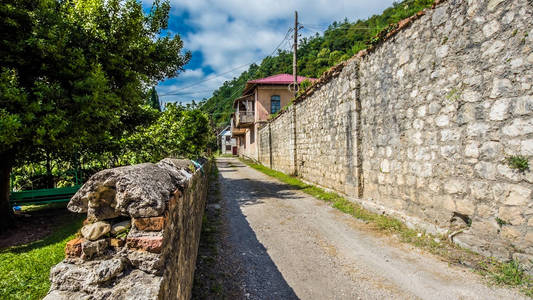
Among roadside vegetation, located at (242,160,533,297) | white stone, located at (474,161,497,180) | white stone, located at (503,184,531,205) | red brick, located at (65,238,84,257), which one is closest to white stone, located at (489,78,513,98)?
white stone, located at (474,161,497,180)

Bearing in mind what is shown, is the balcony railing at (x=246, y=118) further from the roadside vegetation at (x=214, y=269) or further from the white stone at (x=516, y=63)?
the white stone at (x=516, y=63)

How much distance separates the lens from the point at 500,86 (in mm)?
3209

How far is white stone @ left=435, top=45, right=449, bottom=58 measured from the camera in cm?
398

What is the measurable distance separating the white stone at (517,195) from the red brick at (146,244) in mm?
3744

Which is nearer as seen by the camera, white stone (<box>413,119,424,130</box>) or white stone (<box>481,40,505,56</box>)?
white stone (<box>481,40,505,56</box>)

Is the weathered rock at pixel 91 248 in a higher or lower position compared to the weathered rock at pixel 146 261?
higher

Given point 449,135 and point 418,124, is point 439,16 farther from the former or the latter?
point 449,135

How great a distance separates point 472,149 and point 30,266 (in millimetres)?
6515

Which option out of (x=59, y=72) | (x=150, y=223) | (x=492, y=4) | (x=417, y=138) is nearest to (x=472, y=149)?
(x=417, y=138)

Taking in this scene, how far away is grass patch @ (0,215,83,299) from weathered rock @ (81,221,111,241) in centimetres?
255

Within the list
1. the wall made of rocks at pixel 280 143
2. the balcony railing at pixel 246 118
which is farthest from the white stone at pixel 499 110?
the balcony railing at pixel 246 118

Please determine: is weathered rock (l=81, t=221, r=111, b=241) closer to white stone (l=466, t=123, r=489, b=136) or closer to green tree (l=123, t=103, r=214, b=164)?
white stone (l=466, t=123, r=489, b=136)

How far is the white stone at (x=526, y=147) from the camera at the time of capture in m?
2.91

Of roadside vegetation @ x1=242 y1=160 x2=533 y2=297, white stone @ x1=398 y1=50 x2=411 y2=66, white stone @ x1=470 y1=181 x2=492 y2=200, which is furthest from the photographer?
white stone @ x1=398 y1=50 x2=411 y2=66
